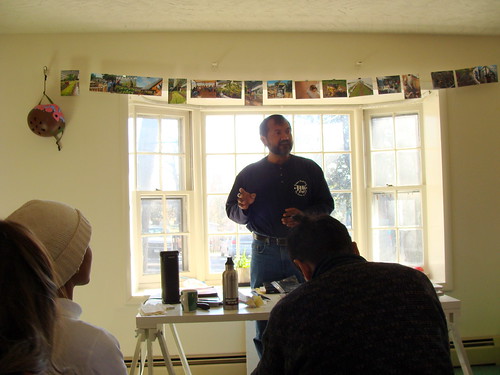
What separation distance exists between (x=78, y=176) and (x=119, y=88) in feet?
2.46

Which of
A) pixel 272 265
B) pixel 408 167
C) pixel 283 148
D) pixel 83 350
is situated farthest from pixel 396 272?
pixel 408 167

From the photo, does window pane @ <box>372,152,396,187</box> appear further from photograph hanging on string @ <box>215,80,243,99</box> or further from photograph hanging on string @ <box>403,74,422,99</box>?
photograph hanging on string @ <box>215,80,243,99</box>

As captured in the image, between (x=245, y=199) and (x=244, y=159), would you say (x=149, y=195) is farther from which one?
(x=245, y=199)

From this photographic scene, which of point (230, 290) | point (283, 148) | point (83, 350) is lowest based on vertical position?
point (230, 290)

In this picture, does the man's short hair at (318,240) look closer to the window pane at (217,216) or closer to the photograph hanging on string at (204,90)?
the photograph hanging on string at (204,90)

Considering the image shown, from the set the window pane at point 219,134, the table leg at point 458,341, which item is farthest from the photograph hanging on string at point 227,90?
the table leg at point 458,341

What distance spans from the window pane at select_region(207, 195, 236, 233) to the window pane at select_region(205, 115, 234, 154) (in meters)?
0.41

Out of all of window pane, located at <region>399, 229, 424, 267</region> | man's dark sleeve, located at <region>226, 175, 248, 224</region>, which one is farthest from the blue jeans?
window pane, located at <region>399, 229, 424, 267</region>

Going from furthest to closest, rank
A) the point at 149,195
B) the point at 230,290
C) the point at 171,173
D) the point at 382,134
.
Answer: the point at 382,134 → the point at 171,173 → the point at 149,195 → the point at 230,290

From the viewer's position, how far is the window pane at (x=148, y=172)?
3666 millimetres

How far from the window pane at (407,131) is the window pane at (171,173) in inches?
78.1

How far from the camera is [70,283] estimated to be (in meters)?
1.27

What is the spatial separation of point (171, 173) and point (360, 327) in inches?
114

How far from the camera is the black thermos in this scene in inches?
89.5
